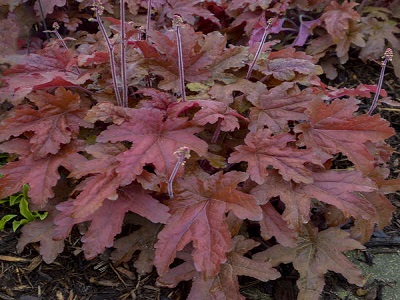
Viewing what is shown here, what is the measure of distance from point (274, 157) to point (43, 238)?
95 cm

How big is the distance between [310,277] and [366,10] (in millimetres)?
2129

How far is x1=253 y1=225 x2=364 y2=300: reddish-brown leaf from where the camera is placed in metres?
1.81

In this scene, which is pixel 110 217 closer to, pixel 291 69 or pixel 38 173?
pixel 38 173

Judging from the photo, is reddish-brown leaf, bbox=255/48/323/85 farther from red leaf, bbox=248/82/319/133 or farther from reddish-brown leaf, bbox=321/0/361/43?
reddish-brown leaf, bbox=321/0/361/43

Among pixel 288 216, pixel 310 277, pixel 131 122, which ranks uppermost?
pixel 131 122

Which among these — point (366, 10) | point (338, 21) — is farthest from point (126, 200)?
point (366, 10)

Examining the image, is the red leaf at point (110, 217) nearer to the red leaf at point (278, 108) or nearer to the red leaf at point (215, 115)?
the red leaf at point (215, 115)

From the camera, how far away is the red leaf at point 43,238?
1.92m

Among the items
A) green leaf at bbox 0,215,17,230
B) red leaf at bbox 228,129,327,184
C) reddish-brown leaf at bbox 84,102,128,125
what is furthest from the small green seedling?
red leaf at bbox 228,129,327,184

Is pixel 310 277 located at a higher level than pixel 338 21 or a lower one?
lower

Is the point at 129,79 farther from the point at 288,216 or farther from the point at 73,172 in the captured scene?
the point at 288,216

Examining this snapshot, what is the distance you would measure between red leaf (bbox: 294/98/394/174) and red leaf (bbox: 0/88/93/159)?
0.90 meters

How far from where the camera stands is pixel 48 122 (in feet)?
6.78

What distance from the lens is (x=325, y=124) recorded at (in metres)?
2.01
